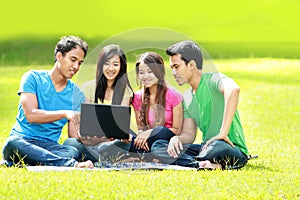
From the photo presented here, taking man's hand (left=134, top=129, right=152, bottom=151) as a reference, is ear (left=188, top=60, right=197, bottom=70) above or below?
above

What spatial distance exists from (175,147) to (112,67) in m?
0.85

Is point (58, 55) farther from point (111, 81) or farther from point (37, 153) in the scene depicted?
point (37, 153)

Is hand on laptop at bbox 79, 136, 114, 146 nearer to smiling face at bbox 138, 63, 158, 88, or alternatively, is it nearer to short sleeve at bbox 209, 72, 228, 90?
smiling face at bbox 138, 63, 158, 88

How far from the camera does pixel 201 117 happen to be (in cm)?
623

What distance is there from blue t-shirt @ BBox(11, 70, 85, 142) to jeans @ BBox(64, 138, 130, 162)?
0.24 metres

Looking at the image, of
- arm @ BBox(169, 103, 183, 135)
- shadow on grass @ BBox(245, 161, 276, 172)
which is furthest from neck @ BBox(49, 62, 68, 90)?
shadow on grass @ BBox(245, 161, 276, 172)

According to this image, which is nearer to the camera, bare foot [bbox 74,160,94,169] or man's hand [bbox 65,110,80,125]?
bare foot [bbox 74,160,94,169]

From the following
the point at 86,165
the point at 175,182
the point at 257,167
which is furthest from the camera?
the point at 257,167

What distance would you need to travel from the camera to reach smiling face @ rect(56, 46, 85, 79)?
6.23 m

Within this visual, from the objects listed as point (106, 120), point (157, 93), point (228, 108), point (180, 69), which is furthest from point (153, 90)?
point (228, 108)

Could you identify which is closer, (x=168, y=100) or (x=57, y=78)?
(x=168, y=100)

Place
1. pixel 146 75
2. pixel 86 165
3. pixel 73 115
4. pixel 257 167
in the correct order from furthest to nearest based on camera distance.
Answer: pixel 257 167 < pixel 146 75 < pixel 73 115 < pixel 86 165

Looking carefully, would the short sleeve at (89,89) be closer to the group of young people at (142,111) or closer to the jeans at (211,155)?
the group of young people at (142,111)

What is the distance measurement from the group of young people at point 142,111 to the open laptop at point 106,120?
0.32ft
